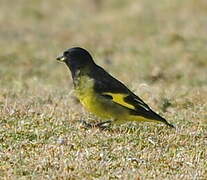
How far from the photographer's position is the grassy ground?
22.9 feet

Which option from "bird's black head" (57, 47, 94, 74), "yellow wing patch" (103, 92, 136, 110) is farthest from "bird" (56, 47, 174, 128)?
"bird's black head" (57, 47, 94, 74)

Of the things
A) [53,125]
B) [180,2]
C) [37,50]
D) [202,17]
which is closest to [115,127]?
[53,125]

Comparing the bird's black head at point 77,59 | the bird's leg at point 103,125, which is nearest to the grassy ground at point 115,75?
the bird's leg at point 103,125

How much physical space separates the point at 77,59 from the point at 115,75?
22.9ft

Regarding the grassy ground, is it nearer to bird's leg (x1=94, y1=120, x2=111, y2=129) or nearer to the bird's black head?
bird's leg (x1=94, y1=120, x2=111, y2=129)

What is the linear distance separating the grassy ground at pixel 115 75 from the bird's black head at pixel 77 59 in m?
0.63

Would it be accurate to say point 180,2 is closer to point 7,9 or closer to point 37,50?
point 7,9

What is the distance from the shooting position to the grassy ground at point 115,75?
6.99 metres

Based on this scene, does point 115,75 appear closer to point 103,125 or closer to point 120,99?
point 103,125

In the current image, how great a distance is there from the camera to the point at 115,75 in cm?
1553

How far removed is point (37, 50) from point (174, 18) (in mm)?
6343

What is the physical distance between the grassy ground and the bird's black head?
632 mm

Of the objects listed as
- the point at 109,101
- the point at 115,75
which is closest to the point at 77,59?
the point at 109,101

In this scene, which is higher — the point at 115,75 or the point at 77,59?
the point at 115,75
